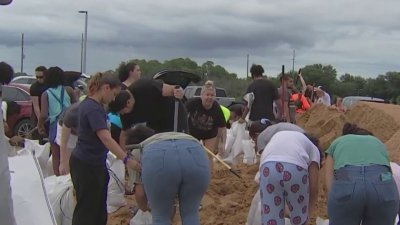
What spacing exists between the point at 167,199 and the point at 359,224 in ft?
4.65

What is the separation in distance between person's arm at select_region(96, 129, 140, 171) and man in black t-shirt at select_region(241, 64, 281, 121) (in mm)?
4376

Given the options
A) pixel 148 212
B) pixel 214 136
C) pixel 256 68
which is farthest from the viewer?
pixel 256 68

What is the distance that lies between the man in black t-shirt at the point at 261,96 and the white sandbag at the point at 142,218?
3709mm

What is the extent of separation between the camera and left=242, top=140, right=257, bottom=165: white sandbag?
981cm

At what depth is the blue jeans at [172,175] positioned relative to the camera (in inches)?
170

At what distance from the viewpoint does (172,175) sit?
4316 mm

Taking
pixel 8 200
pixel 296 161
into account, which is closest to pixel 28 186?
pixel 296 161

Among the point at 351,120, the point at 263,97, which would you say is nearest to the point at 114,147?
the point at 263,97

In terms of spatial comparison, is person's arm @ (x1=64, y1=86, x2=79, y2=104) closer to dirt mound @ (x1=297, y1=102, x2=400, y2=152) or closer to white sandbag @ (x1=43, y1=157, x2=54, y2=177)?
white sandbag @ (x1=43, y1=157, x2=54, y2=177)

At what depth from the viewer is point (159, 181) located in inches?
171

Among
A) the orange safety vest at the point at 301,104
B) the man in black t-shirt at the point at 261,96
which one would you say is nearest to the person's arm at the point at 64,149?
the man in black t-shirt at the point at 261,96

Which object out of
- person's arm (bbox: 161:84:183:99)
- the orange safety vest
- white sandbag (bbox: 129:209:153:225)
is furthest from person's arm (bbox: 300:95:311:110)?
person's arm (bbox: 161:84:183:99)

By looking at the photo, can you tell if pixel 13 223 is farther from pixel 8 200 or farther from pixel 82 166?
pixel 82 166

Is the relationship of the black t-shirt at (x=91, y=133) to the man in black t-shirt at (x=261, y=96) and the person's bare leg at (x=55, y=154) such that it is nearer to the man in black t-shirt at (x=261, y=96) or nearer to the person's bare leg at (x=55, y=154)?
the person's bare leg at (x=55, y=154)
